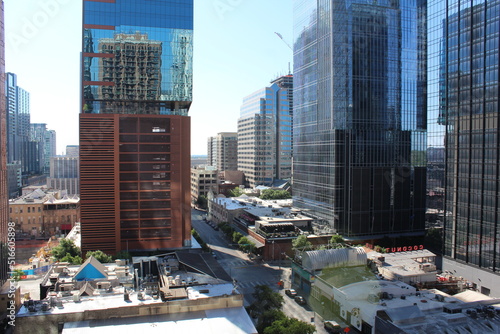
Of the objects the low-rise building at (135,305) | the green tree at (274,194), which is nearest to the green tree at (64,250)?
the low-rise building at (135,305)

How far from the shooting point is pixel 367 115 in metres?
53.2

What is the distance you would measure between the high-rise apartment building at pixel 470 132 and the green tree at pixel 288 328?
65.7 feet

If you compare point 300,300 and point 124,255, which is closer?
point 300,300

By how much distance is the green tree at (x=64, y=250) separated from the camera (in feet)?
137

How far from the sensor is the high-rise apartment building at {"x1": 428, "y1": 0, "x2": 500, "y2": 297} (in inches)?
1401

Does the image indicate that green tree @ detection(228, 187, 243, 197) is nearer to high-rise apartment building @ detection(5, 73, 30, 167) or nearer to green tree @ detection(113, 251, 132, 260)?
green tree @ detection(113, 251, 132, 260)

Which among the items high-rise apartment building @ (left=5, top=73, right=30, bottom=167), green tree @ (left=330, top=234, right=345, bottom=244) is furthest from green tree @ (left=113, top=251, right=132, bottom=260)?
high-rise apartment building @ (left=5, top=73, right=30, bottom=167)

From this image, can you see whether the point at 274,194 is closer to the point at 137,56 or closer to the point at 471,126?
the point at 137,56

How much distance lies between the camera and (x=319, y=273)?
35.7 m

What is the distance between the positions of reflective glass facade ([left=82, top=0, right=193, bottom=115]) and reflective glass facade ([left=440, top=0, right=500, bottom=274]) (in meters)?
27.4

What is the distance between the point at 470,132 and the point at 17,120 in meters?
127

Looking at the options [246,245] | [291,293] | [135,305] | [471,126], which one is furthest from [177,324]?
[471,126]

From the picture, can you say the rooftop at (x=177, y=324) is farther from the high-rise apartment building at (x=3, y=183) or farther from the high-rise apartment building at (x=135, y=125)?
the high-rise apartment building at (x=135, y=125)

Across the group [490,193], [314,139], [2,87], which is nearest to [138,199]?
[2,87]
